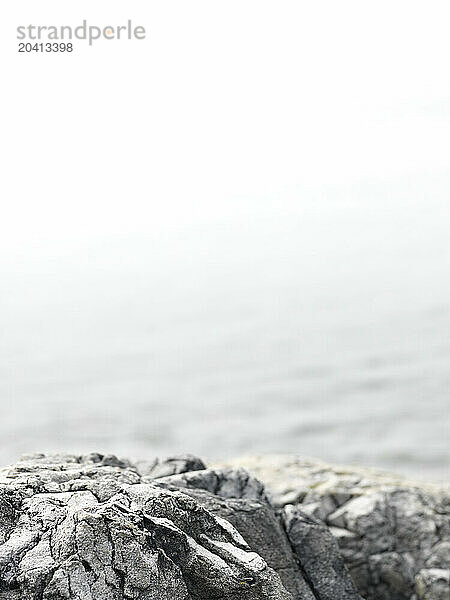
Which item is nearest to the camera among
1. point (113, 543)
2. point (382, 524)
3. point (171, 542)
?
point (113, 543)

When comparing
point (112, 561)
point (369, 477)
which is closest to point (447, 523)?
point (369, 477)

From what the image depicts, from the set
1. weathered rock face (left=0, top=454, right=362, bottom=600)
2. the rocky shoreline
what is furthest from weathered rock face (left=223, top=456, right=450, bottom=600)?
weathered rock face (left=0, top=454, right=362, bottom=600)

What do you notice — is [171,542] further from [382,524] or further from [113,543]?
[382,524]

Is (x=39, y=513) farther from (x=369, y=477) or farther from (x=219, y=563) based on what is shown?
(x=369, y=477)

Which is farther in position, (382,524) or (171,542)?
(382,524)

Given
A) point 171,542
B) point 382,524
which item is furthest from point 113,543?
point 382,524

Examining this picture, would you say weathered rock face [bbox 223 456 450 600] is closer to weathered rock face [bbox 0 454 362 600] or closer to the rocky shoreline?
the rocky shoreline
